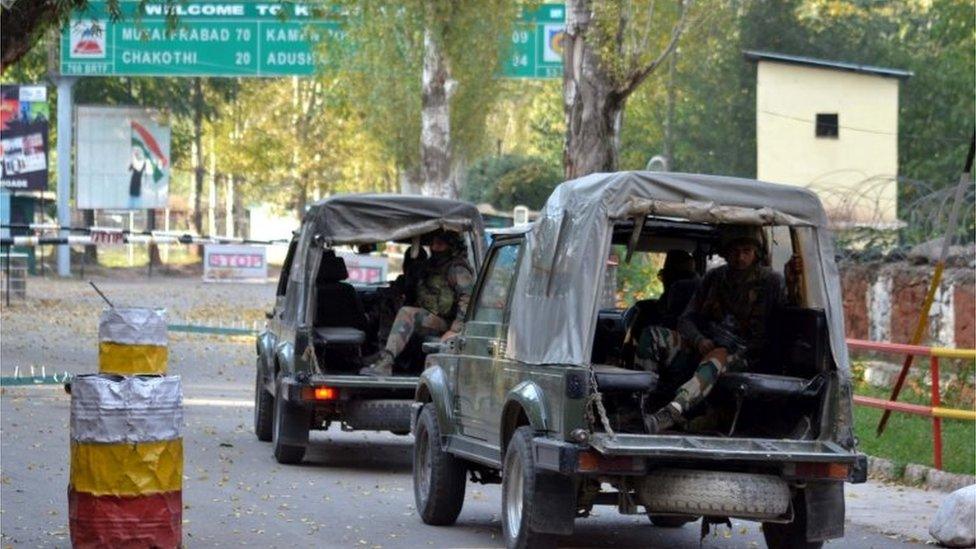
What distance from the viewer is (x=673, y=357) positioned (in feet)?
34.7

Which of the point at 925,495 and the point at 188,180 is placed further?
the point at 188,180

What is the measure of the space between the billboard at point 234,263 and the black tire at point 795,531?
3474 cm

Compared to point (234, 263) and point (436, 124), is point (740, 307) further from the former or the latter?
point (234, 263)

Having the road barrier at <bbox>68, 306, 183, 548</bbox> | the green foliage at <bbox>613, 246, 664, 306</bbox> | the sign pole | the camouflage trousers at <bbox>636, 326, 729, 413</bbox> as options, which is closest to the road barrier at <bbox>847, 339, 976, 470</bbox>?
the camouflage trousers at <bbox>636, 326, 729, 413</bbox>

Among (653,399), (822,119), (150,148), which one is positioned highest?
(822,119)

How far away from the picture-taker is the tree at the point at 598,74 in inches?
835

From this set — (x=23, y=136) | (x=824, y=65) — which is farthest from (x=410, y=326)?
(x=824, y=65)

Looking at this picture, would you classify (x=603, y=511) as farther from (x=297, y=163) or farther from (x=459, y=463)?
(x=297, y=163)

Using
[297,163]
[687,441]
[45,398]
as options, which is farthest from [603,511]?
[297,163]

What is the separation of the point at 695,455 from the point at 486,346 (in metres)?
2.11

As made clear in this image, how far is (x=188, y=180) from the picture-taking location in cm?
10644

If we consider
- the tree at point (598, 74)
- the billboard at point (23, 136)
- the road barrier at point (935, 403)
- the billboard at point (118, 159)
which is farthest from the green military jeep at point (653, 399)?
the billboard at point (118, 159)

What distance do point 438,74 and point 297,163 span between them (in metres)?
39.8

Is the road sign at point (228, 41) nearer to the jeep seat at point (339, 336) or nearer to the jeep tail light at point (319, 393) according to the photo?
the jeep seat at point (339, 336)
